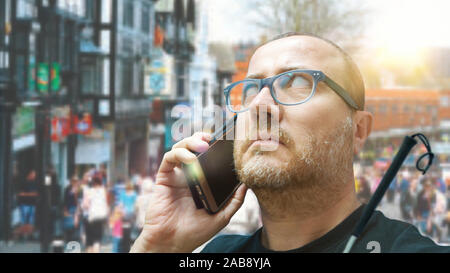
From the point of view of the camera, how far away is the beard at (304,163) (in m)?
1.16

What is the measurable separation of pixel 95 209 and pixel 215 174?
19.1ft

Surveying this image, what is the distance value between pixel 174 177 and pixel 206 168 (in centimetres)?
16

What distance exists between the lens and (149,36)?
312 inches

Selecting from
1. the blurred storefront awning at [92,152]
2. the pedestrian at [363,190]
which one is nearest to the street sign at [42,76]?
the blurred storefront awning at [92,152]

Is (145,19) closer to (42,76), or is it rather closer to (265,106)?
(42,76)

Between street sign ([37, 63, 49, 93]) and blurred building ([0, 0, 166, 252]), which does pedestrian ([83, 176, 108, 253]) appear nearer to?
blurred building ([0, 0, 166, 252])

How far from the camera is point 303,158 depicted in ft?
3.82

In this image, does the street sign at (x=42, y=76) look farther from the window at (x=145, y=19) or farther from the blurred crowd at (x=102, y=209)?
the window at (x=145, y=19)

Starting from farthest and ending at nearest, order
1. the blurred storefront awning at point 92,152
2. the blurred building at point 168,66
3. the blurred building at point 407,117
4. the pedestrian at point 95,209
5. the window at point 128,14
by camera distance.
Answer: the window at point 128,14 → the blurred storefront awning at point 92,152 → the blurred building at point 168,66 → the pedestrian at point 95,209 → the blurred building at point 407,117

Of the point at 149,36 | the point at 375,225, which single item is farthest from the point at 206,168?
the point at 149,36

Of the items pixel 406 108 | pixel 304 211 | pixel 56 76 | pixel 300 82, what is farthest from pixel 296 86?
pixel 56 76

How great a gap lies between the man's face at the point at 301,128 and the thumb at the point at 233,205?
0.14 m
